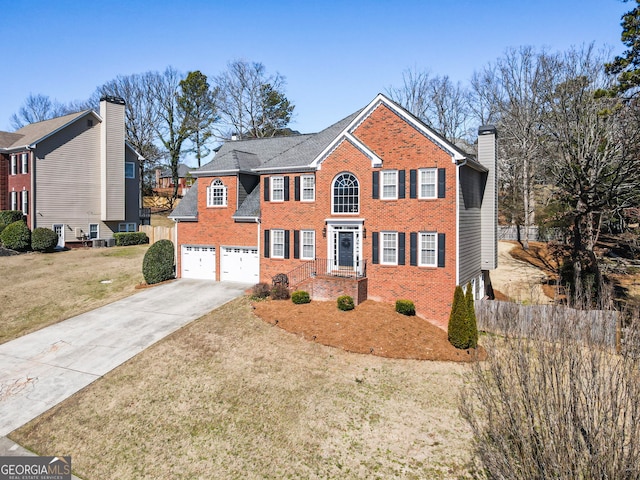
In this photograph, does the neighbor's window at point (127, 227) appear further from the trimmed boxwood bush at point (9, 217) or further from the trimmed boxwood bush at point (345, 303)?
the trimmed boxwood bush at point (345, 303)

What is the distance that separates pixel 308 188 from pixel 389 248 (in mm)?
5191

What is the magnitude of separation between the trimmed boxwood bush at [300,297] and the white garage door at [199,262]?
7.59 meters

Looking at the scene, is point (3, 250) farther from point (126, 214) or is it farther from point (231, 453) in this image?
point (231, 453)

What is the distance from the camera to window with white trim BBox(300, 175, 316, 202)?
822 inches

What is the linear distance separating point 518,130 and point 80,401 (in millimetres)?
38988

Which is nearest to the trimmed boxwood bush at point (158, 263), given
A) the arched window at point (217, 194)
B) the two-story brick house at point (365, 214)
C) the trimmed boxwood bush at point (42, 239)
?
the two-story brick house at point (365, 214)

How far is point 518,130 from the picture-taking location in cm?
3800

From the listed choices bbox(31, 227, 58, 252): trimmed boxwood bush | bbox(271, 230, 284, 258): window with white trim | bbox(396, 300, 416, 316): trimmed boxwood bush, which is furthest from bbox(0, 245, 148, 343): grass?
bbox(396, 300, 416, 316): trimmed boxwood bush

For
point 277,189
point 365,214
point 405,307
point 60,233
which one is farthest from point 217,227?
point 60,233

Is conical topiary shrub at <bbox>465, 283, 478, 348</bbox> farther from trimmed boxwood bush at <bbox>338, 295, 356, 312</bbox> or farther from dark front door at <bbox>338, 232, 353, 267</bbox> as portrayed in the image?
dark front door at <bbox>338, 232, 353, 267</bbox>

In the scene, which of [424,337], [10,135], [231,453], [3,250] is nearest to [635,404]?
[231,453]

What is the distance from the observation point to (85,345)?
52.6 feet

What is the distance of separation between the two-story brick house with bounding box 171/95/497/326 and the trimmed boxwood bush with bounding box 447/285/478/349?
6.67ft

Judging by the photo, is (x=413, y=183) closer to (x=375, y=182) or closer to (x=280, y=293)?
(x=375, y=182)
